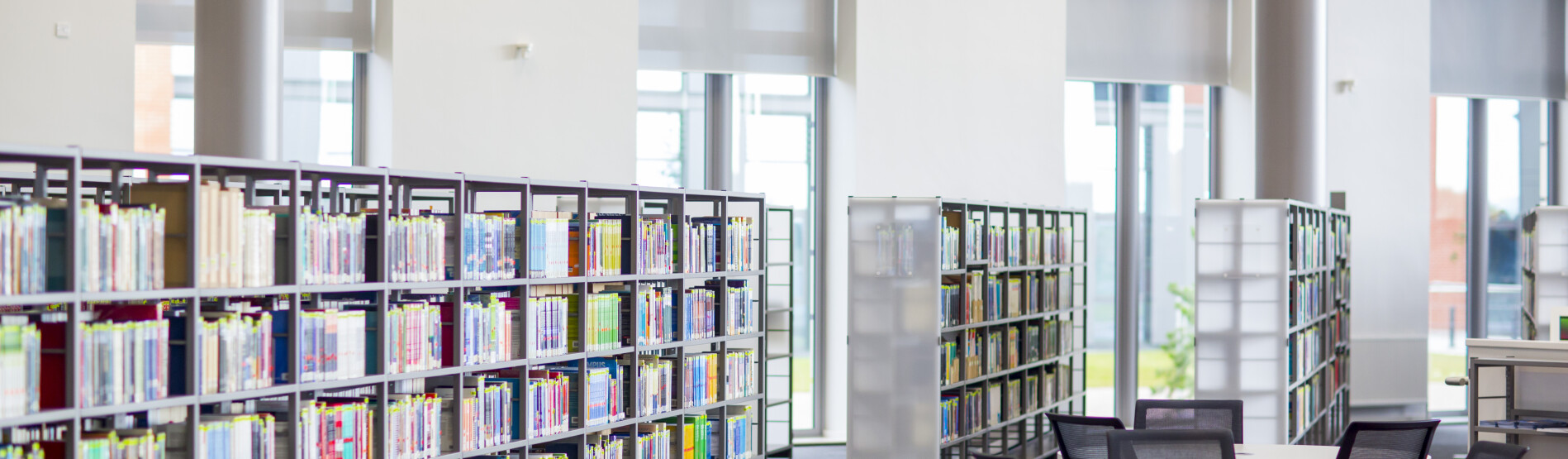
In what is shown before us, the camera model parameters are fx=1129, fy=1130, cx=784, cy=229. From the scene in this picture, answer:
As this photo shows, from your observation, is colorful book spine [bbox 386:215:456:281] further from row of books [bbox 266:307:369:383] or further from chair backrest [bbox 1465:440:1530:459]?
chair backrest [bbox 1465:440:1530:459]

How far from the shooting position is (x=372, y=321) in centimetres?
400

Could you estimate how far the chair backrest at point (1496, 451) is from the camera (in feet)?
14.4

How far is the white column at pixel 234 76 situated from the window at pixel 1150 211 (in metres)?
7.06

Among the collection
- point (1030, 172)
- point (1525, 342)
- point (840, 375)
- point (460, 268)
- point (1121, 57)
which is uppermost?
point (1121, 57)

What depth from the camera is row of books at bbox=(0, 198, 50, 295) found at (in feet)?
9.53

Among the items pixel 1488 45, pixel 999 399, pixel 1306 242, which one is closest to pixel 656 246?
pixel 999 399

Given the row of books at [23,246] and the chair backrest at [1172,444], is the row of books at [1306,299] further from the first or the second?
the row of books at [23,246]

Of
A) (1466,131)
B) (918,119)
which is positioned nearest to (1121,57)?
(918,119)

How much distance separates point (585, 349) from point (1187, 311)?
7.62m

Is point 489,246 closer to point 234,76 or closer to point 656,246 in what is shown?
point 656,246

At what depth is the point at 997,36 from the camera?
9742 millimetres

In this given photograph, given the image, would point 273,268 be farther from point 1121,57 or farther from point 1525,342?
point 1121,57

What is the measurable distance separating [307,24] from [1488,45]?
35.1 feet

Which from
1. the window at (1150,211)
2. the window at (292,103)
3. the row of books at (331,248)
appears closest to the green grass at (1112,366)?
the window at (1150,211)
